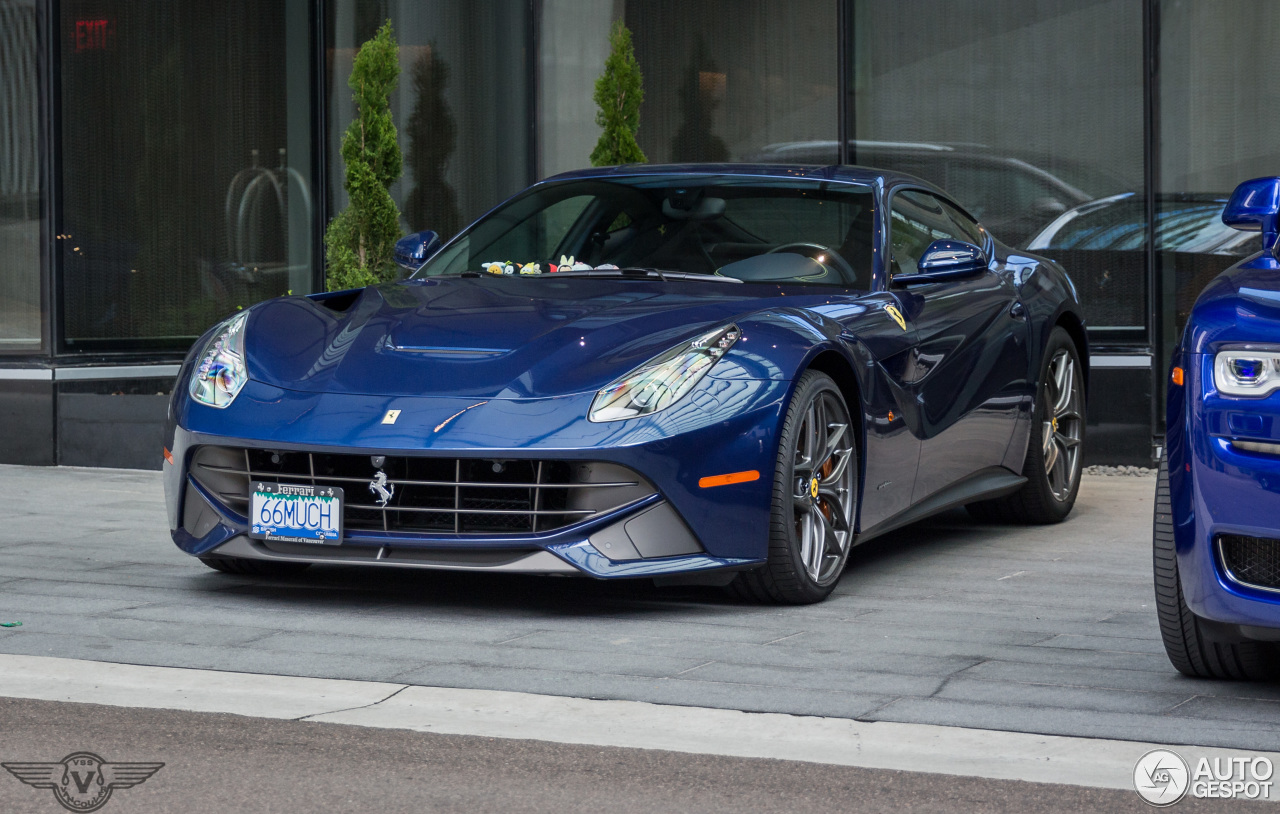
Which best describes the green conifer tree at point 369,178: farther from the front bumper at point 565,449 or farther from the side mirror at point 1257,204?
the side mirror at point 1257,204

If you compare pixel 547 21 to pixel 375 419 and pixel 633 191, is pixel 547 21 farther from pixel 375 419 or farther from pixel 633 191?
pixel 375 419

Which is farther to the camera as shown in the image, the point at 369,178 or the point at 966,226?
the point at 369,178

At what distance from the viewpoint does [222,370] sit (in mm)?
5266

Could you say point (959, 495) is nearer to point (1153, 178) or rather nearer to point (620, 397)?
point (620, 397)

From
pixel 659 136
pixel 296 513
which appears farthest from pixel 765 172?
pixel 659 136

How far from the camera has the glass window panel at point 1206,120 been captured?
9602mm

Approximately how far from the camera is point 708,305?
5.40 meters

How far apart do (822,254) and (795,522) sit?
3.95 ft

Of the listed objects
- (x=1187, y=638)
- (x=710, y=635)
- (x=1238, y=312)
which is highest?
(x=1238, y=312)

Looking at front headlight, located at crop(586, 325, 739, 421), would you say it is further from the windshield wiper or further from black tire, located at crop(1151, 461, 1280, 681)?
black tire, located at crop(1151, 461, 1280, 681)

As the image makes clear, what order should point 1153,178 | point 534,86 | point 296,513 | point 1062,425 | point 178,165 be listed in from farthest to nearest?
point 534,86 < point 178,165 < point 1153,178 < point 1062,425 < point 296,513

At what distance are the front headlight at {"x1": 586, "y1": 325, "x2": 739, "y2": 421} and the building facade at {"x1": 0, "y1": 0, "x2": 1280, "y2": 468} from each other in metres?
4.99

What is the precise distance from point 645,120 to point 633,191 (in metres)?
4.88

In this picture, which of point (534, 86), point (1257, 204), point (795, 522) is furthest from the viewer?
point (534, 86)
